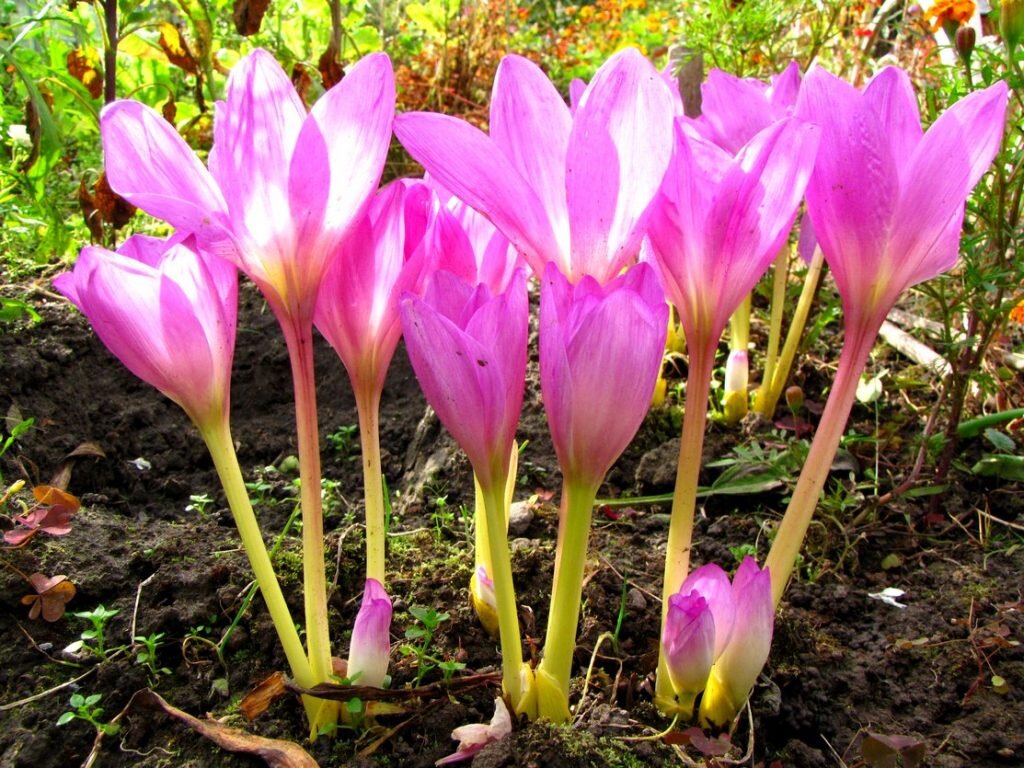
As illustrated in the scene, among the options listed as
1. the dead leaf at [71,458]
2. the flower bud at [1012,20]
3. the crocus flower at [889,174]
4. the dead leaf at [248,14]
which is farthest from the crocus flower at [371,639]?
the dead leaf at [248,14]

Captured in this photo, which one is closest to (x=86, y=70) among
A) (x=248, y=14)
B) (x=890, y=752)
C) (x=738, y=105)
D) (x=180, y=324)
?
(x=248, y=14)

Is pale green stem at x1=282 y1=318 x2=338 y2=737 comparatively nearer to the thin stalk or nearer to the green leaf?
the thin stalk

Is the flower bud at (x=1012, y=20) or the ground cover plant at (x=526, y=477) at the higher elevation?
the flower bud at (x=1012, y=20)

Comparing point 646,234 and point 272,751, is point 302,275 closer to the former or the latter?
point 646,234

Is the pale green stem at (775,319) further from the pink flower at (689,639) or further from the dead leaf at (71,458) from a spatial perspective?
the dead leaf at (71,458)

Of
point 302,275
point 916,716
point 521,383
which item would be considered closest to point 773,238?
point 521,383

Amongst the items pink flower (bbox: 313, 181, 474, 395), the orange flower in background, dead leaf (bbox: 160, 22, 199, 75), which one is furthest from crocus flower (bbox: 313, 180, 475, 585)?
dead leaf (bbox: 160, 22, 199, 75)
